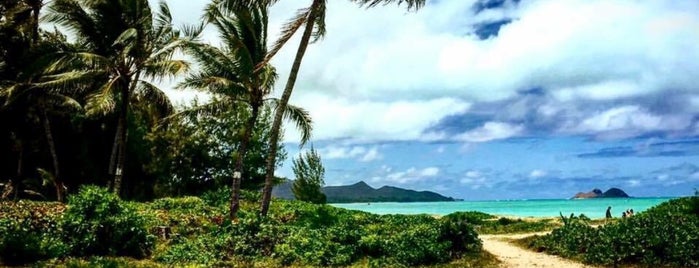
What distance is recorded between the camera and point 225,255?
14086 millimetres

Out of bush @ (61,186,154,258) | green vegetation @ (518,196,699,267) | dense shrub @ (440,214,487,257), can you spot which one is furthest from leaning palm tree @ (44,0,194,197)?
green vegetation @ (518,196,699,267)

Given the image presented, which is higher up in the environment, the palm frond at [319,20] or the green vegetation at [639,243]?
the palm frond at [319,20]

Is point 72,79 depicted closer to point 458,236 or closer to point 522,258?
point 458,236

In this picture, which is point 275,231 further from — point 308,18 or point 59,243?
point 308,18

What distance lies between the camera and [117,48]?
77.7ft

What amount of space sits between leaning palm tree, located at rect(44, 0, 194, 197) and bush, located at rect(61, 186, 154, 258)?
9667 millimetres

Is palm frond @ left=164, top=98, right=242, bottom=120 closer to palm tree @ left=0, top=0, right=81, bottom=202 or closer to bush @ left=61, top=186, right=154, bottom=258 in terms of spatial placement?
palm tree @ left=0, top=0, right=81, bottom=202

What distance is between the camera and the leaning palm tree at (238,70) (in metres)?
21.6

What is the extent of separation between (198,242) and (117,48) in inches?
465

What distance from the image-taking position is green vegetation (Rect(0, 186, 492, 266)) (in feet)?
40.4

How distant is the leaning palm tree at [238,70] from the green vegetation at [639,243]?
9.86 meters

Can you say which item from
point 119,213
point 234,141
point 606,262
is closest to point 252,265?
point 119,213

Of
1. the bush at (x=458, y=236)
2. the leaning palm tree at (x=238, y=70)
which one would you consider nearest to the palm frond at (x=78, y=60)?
the leaning palm tree at (x=238, y=70)

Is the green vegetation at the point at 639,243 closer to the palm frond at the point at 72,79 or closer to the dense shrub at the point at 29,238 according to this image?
the dense shrub at the point at 29,238
